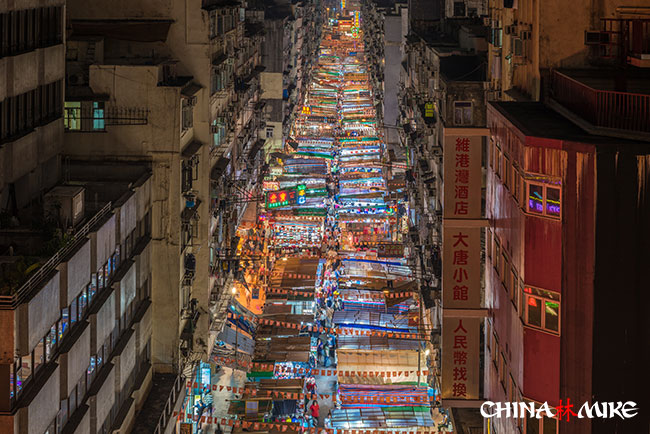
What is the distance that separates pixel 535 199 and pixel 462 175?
5965mm

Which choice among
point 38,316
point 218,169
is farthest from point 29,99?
point 218,169

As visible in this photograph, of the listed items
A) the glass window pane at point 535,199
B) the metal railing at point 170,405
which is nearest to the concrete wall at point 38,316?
the glass window pane at point 535,199

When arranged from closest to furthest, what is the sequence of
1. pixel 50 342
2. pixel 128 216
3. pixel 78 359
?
pixel 50 342
pixel 78 359
pixel 128 216

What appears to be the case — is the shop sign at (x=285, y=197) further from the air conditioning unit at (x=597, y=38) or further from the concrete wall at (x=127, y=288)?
the air conditioning unit at (x=597, y=38)

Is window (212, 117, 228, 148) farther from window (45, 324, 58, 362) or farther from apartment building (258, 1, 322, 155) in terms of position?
apartment building (258, 1, 322, 155)

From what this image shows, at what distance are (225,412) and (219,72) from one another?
1657 cm

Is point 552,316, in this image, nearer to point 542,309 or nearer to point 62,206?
point 542,309

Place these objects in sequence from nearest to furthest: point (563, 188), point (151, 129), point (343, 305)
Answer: point (563, 188) < point (151, 129) < point (343, 305)

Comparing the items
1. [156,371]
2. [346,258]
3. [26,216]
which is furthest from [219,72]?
[346,258]

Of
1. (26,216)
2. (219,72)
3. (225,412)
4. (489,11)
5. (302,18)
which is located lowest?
(225,412)

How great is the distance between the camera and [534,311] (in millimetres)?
18281

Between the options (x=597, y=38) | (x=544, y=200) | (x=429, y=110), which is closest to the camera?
(x=544, y=200)

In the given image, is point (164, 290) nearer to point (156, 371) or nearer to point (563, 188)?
point (156, 371)

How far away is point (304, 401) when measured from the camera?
41.2m
